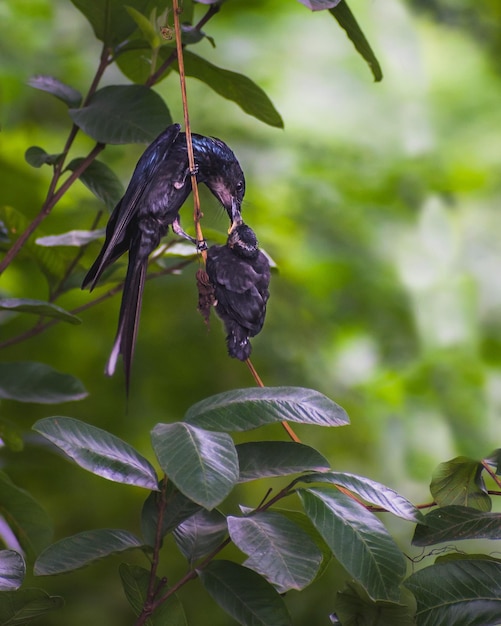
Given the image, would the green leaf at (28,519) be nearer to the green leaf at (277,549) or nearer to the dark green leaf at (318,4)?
the green leaf at (277,549)

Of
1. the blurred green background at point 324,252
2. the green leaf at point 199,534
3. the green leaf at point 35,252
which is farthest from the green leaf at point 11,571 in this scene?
the blurred green background at point 324,252

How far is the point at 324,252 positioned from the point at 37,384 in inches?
29.8

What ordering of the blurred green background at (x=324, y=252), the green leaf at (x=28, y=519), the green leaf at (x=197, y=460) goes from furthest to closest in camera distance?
the blurred green background at (x=324, y=252), the green leaf at (x=28, y=519), the green leaf at (x=197, y=460)

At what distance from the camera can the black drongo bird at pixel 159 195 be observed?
53 centimetres

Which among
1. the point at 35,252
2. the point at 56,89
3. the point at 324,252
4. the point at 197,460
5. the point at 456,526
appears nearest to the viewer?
the point at 197,460

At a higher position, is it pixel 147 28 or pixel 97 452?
pixel 147 28

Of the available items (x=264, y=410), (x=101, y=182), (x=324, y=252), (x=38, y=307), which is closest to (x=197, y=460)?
(x=264, y=410)

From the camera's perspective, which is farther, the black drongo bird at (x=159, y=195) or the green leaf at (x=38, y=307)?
the green leaf at (x=38, y=307)

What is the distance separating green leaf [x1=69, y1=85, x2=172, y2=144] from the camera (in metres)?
0.70

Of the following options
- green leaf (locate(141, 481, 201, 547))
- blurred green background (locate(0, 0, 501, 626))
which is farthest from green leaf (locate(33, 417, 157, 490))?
blurred green background (locate(0, 0, 501, 626))

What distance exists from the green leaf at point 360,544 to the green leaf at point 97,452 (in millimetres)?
114

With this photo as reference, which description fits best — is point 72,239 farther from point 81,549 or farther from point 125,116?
point 81,549


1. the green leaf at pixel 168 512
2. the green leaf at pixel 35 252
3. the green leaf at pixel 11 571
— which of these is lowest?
the green leaf at pixel 11 571

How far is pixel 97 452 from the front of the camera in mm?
514
